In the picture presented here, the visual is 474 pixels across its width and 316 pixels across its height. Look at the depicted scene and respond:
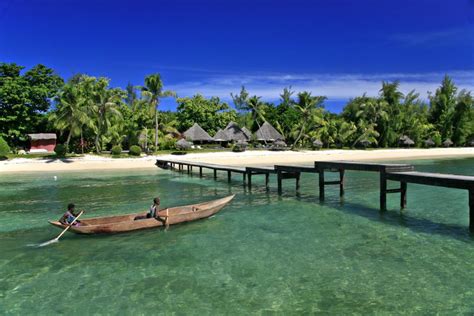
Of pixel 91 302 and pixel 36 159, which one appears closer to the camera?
pixel 91 302

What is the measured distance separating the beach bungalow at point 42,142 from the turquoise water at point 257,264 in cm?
3777

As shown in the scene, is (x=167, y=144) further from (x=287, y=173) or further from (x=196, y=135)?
(x=287, y=173)

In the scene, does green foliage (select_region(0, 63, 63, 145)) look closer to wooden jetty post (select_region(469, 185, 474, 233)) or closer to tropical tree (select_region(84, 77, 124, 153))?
tropical tree (select_region(84, 77, 124, 153))

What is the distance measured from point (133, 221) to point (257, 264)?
5054 millimetres

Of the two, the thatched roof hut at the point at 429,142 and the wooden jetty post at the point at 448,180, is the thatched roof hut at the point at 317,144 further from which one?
the wooden jetty post at the point at 448,180

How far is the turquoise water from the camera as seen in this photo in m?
7.42

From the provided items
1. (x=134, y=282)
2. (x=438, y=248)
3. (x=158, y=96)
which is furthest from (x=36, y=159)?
(x=438, y=248)

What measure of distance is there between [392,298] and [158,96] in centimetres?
4774

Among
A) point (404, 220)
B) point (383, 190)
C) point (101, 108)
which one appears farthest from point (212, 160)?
point (404, 220)

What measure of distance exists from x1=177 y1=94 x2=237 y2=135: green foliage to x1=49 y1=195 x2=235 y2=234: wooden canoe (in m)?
51.9

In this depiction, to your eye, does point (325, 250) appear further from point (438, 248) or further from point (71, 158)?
point (71, 158)

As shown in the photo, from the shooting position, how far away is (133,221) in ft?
41.6

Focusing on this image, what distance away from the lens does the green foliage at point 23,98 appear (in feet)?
157

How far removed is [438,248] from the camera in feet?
35.2
